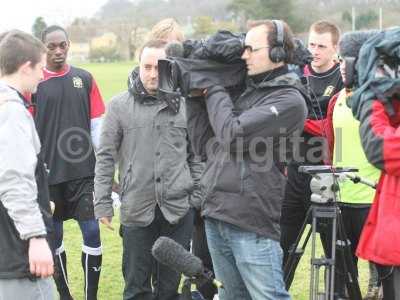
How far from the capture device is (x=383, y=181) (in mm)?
3117

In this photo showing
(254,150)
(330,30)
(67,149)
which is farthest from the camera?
(330,30)

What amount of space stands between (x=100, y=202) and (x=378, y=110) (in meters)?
2.15

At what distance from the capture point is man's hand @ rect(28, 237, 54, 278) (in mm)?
3070

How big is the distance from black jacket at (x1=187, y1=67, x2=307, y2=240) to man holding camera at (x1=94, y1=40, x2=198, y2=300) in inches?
35.9

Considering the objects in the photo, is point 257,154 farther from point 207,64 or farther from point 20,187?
point 20,187

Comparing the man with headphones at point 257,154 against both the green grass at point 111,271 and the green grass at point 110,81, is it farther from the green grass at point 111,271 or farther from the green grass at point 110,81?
the green grass at point 110,81

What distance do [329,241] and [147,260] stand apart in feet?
3.87

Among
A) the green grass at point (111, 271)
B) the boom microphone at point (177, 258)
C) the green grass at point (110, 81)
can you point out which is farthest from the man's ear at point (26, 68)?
the green grass at point (110, 81)

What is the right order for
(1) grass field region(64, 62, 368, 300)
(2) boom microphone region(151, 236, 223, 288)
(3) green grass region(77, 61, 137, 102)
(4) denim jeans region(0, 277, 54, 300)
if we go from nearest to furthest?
(4) denim jeans region(0, 277, 54, 300), (2) boom microphone region(151, 236, 223, 288), (1) grass field region(64, 62, 368, 300), (3) green grass region(77, 61, 137, 102)

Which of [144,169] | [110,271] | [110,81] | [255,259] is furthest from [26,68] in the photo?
[110,81]

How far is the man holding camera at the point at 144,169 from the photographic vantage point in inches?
170

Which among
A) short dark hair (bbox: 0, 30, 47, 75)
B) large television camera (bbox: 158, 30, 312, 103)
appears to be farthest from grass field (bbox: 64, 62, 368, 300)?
short dark hair (bbox: 0, 30, 47, 75)

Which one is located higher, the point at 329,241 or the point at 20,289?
the point at 20,289

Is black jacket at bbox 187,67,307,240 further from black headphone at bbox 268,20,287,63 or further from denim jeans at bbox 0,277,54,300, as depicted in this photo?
denim jeans at bbox 0,277,54,300
